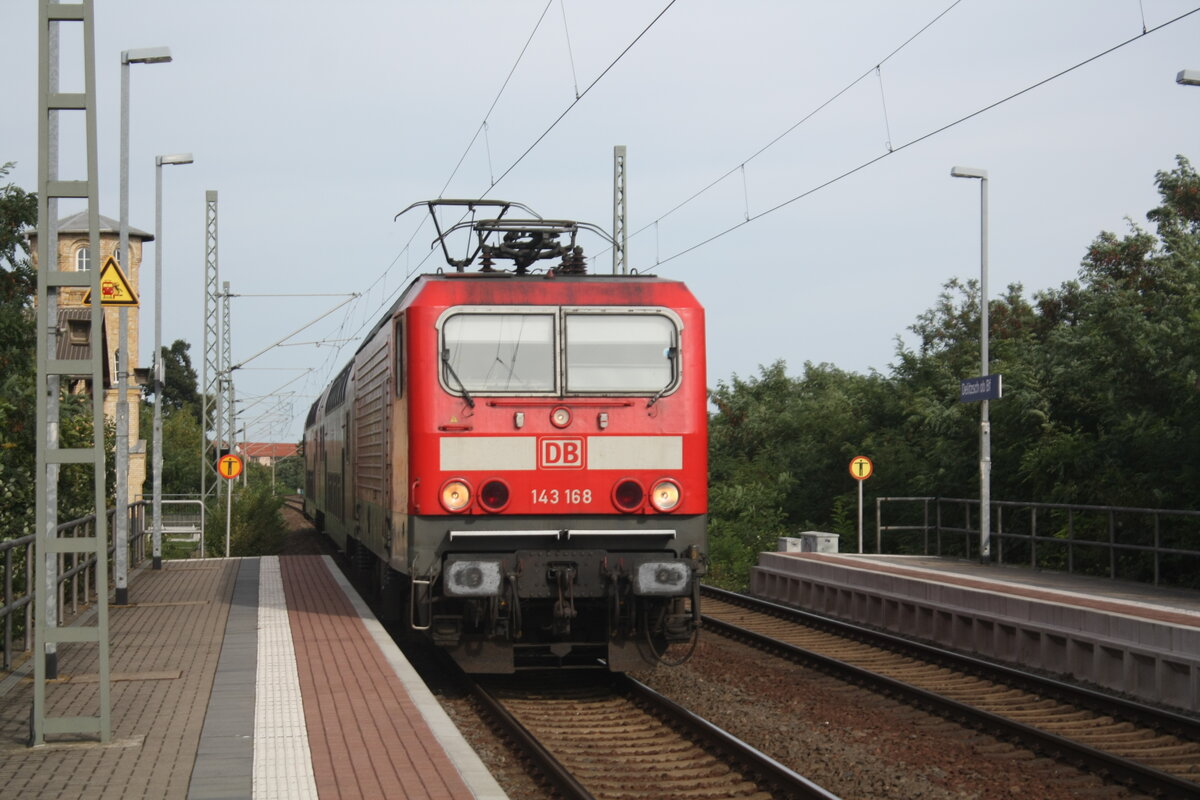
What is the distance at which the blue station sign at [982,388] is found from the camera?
19.6 m

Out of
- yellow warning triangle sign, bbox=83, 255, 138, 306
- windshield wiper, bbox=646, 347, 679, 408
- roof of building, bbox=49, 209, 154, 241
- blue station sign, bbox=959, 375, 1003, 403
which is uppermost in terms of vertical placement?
roof of building, bbox=49, 209, 154, 241

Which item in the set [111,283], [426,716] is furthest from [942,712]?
[111,283]

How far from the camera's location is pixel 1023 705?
36.0ft

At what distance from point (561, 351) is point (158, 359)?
1299 centimetres

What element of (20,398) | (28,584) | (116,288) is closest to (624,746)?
(28,584)

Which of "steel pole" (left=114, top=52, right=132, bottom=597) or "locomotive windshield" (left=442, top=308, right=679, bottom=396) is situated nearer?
"locomotive windshield" (left=442, top=308, right=679, bottom=396)

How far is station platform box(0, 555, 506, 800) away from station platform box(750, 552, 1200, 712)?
5923 mm

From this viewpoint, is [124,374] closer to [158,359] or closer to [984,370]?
[158,359]

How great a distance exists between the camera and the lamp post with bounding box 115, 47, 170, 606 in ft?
54.0

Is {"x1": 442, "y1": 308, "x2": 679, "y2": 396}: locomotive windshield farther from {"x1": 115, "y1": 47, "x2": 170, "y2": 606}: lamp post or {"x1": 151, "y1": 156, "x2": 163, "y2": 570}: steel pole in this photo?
{"x1": 151, "y1": 156, "x2": 163, "y2": 570}: steel pole

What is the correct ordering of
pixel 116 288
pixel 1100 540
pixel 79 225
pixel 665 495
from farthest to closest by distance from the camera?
1. pixel 79 225
2. pixel 1100 540
3. pixel 116 288
4. pixel 665 495

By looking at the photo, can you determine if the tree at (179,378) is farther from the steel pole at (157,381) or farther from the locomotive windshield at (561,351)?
the locomotive windshield at (561,351)

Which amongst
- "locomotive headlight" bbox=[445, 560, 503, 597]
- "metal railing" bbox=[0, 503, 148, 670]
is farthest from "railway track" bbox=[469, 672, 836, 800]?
"metal railing" bbox=[0, 503, 148, 670]

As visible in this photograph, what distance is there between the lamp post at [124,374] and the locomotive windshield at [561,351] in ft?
21.1
